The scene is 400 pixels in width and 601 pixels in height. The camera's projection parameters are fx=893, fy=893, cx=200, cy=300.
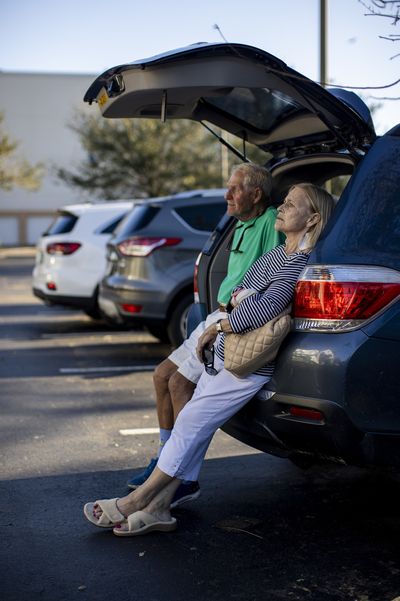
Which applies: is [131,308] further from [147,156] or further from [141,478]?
[147,156]

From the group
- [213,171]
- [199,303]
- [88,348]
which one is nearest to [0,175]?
[213,171]

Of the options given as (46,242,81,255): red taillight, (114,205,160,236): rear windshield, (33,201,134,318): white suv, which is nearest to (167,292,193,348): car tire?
(114,205,160,236): rear windshield

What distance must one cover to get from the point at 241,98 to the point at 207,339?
137cm

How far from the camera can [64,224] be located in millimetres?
12680

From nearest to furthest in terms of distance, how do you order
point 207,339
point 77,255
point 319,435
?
point 319,435 < point 207,339 < point 77,255

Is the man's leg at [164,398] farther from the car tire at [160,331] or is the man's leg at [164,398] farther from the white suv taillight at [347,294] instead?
the car tire at [160,331]

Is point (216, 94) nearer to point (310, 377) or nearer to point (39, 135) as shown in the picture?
point (310, 377)

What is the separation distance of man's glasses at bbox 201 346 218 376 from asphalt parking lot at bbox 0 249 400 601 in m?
0.77

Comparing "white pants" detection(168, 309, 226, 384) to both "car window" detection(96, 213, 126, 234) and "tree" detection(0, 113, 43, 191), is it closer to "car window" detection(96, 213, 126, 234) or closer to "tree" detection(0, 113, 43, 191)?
"car window" detection(96, 213, 126, 234)

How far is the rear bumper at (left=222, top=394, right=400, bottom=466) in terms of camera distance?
3707mm

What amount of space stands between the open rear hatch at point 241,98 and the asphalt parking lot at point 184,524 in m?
1.84

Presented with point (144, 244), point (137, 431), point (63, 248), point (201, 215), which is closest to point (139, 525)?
point (137, 431)

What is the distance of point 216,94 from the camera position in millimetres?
4645

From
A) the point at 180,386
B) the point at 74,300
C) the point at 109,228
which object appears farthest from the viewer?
the point at 109,228
